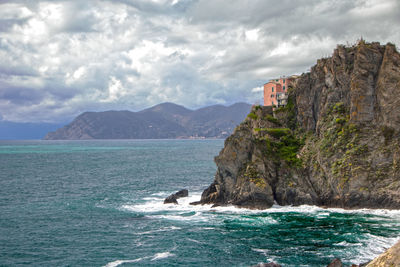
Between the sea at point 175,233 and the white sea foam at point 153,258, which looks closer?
the white sea foam at point 153,258

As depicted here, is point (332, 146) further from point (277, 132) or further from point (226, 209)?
point (226, 209)

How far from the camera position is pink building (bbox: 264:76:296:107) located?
89137mm

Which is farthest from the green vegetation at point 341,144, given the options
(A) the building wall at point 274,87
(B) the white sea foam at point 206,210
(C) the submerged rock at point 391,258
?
(C) the submerged rock at point 391,258

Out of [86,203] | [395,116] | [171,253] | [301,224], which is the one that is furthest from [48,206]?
[395,116]

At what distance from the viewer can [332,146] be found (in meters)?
62.6

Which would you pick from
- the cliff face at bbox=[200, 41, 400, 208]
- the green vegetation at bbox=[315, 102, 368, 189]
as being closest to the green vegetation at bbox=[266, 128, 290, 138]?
the cliff face at bbox=[200, 41, 400, 208]

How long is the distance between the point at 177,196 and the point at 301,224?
3273cm

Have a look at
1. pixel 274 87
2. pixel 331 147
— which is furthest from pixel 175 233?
pixel 274 87

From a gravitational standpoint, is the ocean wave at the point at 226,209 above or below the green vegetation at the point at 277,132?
below

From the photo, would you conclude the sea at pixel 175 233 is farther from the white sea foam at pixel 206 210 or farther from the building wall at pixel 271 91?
the building wall at pixel 271 91

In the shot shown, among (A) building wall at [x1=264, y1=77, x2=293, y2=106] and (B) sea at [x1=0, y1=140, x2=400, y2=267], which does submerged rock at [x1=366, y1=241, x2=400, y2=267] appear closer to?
(B) sea at [x1=0, y1=140, x2=400, y2=267]

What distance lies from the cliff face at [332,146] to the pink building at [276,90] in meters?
15.2

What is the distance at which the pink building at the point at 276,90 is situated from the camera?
8914cm

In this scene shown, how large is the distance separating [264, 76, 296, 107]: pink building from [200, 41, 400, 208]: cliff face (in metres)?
15.2
